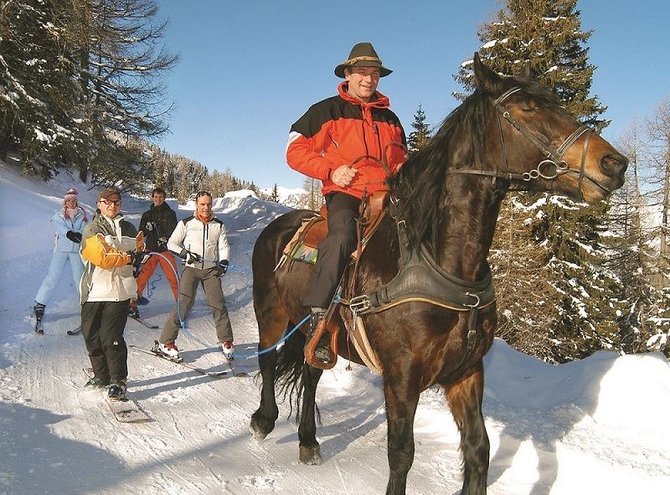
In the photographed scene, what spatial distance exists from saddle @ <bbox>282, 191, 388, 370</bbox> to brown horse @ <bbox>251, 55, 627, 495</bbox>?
0.35 feet

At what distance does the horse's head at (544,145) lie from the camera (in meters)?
2.54

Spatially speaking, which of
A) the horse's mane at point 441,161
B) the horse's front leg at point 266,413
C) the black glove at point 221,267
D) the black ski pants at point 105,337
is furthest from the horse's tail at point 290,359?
the horse's mane at point 441,161

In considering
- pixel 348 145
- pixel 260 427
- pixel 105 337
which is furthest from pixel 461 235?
pixel 105 337

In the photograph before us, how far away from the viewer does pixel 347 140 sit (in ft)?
12.6

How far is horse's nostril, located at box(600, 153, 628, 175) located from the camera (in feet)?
8.12

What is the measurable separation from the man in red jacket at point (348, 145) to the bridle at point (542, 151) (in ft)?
3.37

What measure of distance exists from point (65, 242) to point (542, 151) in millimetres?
7441

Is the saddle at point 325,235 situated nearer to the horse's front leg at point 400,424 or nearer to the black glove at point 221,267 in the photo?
the horse's front leg at point 400,424

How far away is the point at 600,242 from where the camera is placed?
1703 centimetres

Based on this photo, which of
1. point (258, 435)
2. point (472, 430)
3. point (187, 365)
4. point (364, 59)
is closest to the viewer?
point (472, 430)

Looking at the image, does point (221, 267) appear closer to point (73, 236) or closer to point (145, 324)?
point (145, 324)

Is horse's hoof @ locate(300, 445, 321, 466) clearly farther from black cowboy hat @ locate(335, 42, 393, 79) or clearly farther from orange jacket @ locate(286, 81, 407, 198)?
black cowboy hat @ locate(335, 42, 393, 79)

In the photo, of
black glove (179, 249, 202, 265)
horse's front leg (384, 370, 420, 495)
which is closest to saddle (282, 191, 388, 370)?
horse's front leg (384, 370, 420, 495)

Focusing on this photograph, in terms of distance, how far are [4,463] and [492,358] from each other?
6.19m
